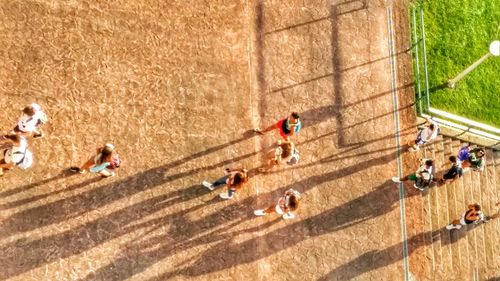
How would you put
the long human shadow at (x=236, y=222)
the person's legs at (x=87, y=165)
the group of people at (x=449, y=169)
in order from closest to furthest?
the person's legs at (x=87, y=165) < the long human shadow at (x=236, y=222) < the group of people at (x=449, y=169)

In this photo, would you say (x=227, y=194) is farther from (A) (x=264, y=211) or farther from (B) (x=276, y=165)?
(B) (x=276, y=165)

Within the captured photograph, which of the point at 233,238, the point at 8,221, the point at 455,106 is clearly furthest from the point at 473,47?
the point at 8,221

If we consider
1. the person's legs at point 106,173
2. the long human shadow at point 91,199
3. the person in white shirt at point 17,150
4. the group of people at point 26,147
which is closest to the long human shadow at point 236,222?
the long human shadow at point 91,199

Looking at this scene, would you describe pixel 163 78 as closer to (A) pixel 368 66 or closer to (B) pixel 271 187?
(B) pixel 271 187

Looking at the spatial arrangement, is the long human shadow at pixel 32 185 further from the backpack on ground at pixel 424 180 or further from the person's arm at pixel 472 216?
the person's arm at pixel 472 216

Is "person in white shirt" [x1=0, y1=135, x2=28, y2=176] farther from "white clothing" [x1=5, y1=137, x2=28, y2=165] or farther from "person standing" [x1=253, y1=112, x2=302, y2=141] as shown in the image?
"person standing" [x1=253, y1=112, x2=302, y2=141]

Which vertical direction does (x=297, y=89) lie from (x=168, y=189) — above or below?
above

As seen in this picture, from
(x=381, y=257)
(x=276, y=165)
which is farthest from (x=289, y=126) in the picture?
(x=381, y=257)
